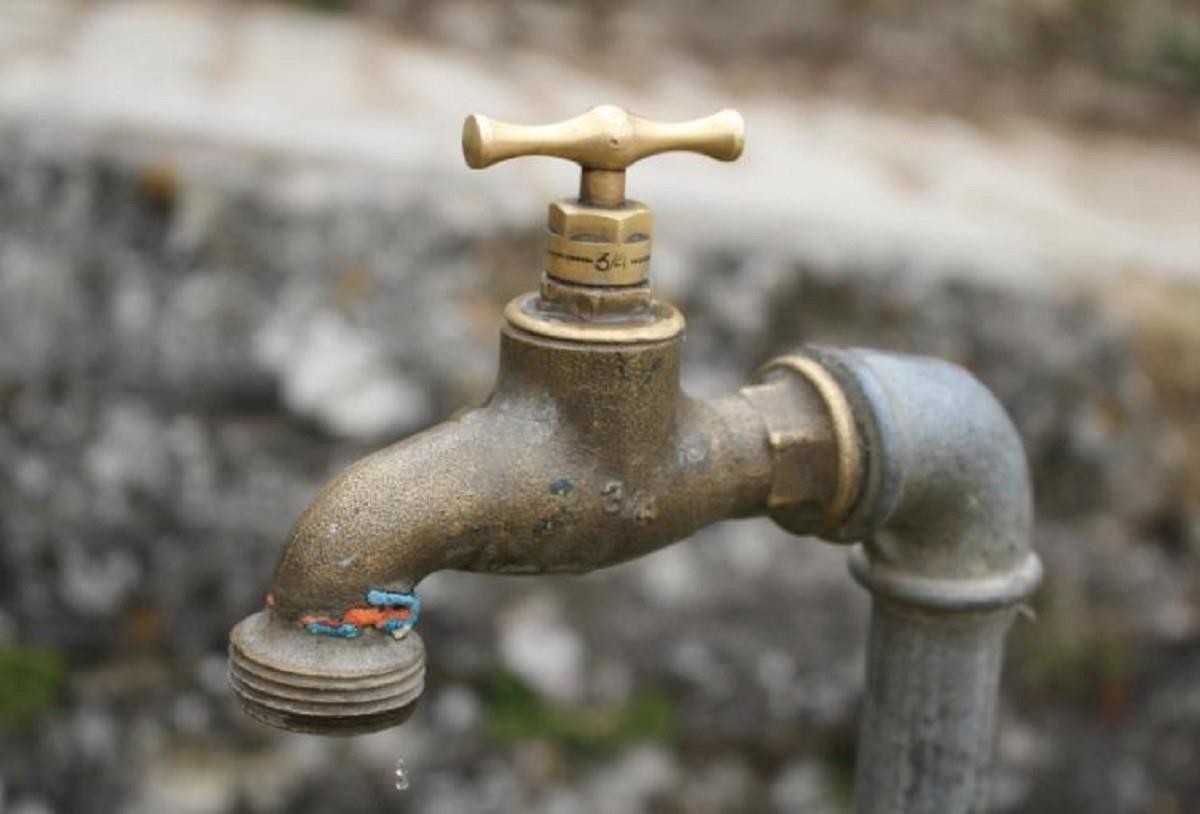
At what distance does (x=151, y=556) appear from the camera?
1.73m

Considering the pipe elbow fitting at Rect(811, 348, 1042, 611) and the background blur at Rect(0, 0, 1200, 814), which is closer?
the pipe elbow fitting at Rect(811, 348, 1042, 611)

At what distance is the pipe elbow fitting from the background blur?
2.65ft

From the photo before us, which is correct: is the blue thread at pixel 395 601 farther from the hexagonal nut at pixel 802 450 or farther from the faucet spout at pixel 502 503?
the hexagonal nut at pixel 802 450

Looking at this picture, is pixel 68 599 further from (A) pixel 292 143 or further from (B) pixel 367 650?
(B) pixel 367 650

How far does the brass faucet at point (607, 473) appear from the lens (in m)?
0.83

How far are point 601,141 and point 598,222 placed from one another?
40 millimetres

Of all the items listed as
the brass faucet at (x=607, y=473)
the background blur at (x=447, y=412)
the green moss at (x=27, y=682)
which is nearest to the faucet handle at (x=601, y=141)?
the brass faucet at (x=607, y=473)

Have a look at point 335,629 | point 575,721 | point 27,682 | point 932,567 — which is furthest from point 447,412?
point 335,629

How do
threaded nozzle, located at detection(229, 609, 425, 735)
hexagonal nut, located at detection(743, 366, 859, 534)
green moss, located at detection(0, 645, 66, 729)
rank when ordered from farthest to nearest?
green moss, located at detection(0, 645, 66, 729) < hexagonal nut, located at detection(743, 366, 859, 534) < threaded nozzle, located at detection(229, 609, 425, 735)

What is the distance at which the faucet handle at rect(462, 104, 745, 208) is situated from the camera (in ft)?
2.71

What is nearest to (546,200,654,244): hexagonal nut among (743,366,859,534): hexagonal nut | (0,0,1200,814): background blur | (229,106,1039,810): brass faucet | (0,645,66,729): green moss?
(229,106,1039,810): brass faucet

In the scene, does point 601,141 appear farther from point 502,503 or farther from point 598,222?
point 502,503

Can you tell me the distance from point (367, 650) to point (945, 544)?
350 millimetres

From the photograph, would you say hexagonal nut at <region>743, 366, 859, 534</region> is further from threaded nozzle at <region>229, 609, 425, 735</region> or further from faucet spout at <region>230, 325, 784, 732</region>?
threaded nozzle at <region>229, 609, 425, 735</region>
